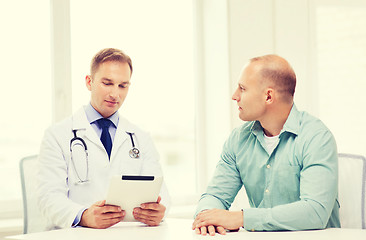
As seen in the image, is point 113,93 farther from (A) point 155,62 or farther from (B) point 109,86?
(A) point 155,62

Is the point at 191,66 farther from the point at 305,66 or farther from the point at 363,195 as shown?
the point at 363,195

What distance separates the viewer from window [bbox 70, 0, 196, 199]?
375 centimetres

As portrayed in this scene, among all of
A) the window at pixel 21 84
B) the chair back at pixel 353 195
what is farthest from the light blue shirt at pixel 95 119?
the chair back at pixel 353 195

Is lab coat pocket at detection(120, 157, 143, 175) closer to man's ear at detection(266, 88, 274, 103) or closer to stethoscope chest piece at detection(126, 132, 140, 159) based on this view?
stethoscope chest piece at detection(126, 132, 140, 159)

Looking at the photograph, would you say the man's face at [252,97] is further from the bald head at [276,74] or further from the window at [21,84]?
the window at [21,84]

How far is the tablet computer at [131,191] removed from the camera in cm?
207

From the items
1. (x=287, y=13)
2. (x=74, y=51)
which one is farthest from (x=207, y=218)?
(x=287, y=13)

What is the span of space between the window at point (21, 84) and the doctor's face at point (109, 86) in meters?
1.03

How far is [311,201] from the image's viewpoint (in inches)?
82.4

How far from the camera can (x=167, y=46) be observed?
13.8ft

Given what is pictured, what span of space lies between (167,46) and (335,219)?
2.26m

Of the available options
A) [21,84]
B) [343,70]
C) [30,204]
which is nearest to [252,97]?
[30,204]

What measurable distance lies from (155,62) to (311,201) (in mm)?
2259

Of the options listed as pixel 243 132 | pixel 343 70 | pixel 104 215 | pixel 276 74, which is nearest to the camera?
pixel 104 215
